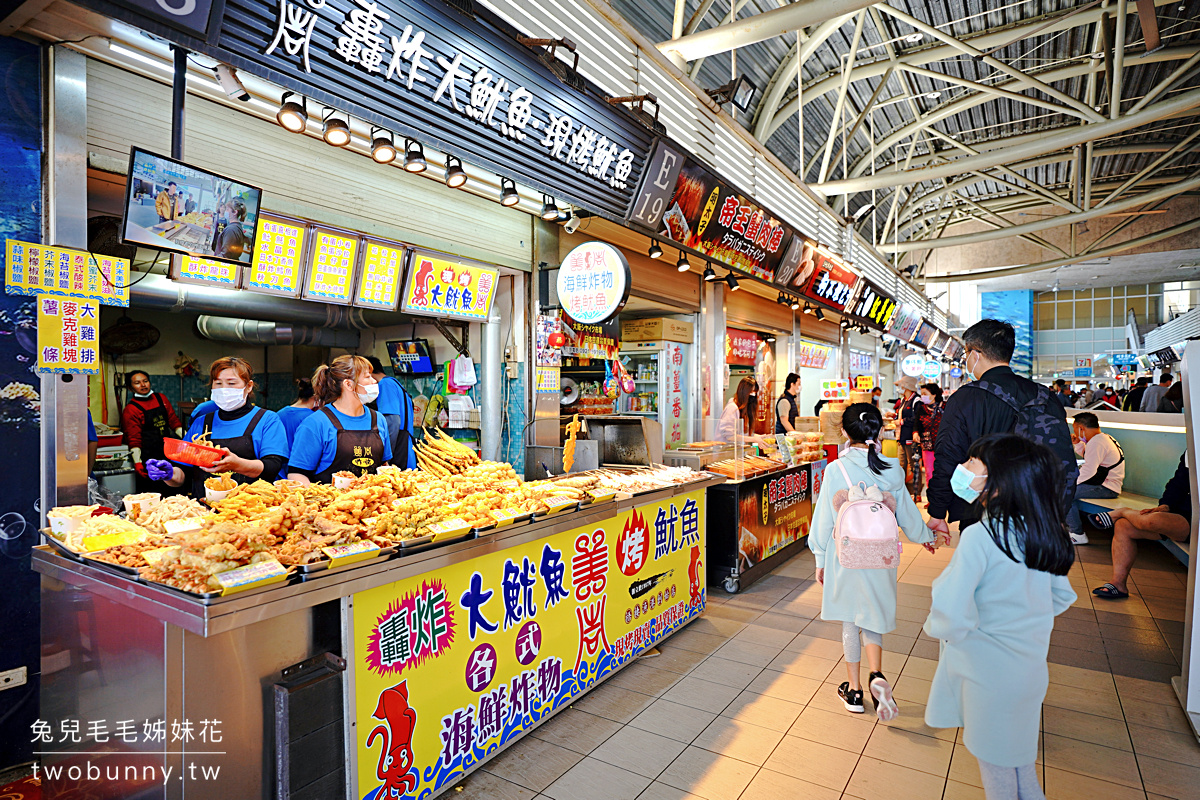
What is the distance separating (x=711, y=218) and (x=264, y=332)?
5194 mm

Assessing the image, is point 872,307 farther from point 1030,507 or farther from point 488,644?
point 488,644

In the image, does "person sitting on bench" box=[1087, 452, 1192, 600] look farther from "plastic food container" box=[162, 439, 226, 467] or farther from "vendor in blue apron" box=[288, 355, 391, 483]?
"plastic food container" box=[162, 439, 226, 467]

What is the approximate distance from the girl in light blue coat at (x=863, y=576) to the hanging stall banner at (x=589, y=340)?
396cm

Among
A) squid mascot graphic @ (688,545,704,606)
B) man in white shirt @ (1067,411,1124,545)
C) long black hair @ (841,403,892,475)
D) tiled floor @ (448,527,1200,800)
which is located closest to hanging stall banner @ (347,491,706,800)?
tiled floor @ (448,527,1200,800)

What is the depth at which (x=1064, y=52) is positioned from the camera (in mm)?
11078

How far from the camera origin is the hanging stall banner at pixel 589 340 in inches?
296

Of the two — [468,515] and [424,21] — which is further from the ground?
[424,21]

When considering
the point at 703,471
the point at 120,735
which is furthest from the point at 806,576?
the point at 120,735

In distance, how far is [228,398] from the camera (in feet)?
14.1

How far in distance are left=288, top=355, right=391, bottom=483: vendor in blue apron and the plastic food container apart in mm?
903

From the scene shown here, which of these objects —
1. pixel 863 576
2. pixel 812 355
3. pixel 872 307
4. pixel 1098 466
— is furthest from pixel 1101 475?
pixel 812 355

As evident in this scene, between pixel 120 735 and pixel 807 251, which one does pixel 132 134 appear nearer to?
pixel 120 735

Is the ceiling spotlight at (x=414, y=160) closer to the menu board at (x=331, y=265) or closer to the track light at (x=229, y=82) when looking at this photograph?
the menu board at (x=331, y=265)

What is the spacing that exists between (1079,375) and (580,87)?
3508 cm
